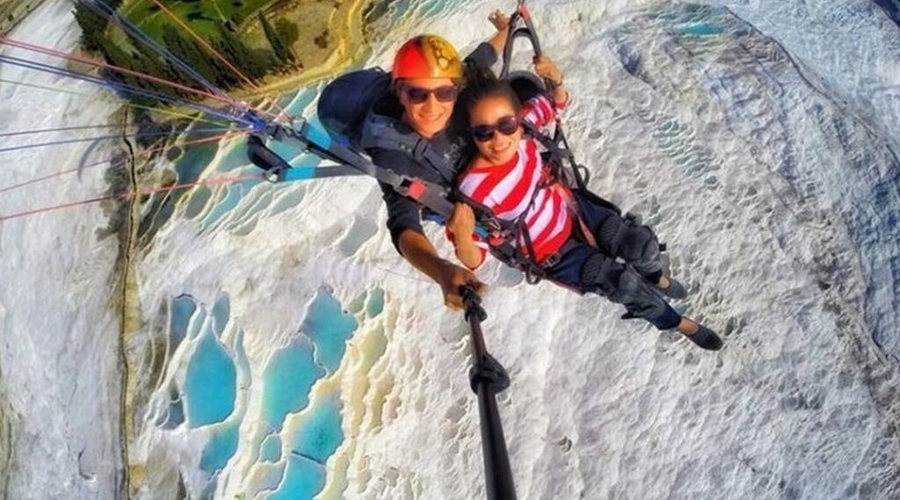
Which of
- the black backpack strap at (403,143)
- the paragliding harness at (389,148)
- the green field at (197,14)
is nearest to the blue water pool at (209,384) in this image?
the paragliding harness at (389,148)

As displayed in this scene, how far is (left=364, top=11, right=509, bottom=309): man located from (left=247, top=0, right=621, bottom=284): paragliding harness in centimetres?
3

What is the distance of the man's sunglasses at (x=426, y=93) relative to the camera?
414cm

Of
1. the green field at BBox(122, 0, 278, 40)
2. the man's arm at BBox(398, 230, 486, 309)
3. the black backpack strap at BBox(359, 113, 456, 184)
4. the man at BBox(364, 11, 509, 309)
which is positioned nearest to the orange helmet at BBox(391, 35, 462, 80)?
the man at BBox(364, 11, 509, 309)

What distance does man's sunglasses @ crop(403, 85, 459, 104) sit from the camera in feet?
13.6

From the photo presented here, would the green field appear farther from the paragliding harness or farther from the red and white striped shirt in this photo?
the red and white striped shirt

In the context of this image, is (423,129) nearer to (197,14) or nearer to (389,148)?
(389,148)

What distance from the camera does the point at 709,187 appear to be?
22.2 feet

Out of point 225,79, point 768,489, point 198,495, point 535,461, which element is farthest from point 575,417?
point 225,79

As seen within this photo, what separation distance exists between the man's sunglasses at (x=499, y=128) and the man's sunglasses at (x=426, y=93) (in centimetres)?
21

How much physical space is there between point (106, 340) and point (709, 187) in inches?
203

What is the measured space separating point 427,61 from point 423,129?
0.33m

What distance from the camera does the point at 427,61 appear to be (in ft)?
13.5

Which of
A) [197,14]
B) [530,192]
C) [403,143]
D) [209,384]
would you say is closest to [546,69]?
[530,192]

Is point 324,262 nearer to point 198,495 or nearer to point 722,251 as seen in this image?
point 198,495
